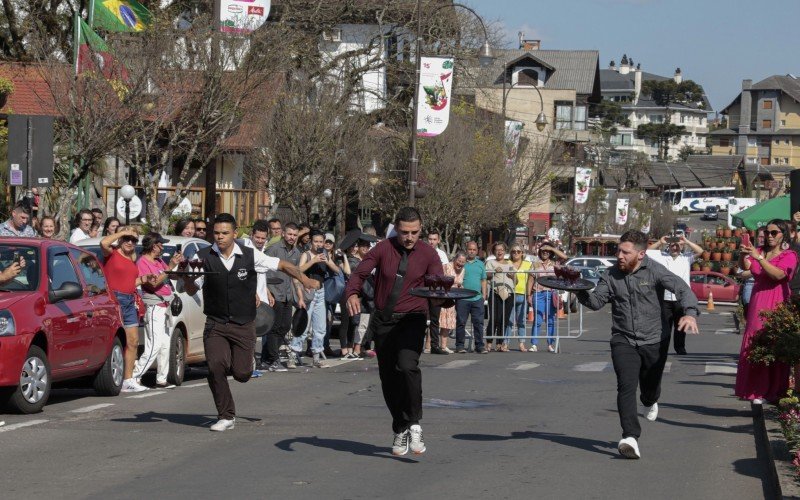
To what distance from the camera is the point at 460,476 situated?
895 centimetres

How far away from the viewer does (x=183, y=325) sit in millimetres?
15445

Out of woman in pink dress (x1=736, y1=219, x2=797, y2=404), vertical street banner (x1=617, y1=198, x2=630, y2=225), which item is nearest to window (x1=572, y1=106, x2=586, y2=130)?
vertical street banner (x1=617, y1=198, x2=630, y2=225)

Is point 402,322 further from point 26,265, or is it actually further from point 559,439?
point 26,265

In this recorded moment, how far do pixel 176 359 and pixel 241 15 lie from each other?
14.3 m

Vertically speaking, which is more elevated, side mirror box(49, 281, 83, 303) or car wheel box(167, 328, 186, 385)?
side mirror box(49, 281, 83, 303)

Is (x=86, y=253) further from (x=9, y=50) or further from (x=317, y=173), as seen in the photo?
(x=9, y=50)

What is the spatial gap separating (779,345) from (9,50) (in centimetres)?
3625

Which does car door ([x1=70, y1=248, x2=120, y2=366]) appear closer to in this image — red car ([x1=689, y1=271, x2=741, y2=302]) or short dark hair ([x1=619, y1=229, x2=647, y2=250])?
short dark hair ([x1=619, y1=229, x2=647, y2=250])

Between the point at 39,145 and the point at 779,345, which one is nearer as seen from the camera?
the point at 779,345

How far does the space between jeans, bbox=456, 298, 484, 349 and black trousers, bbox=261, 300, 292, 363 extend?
503 centimetres

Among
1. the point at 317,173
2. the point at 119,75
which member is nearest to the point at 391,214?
the point at 317,173

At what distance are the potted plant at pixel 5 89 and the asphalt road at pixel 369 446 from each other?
67.5 ft

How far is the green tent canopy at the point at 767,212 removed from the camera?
95.3 feet

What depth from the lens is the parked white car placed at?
49.9ft
